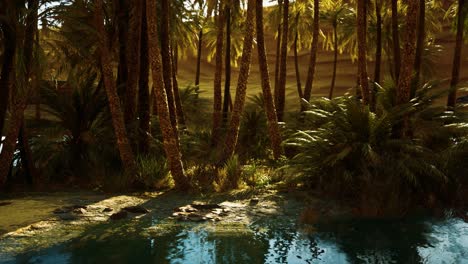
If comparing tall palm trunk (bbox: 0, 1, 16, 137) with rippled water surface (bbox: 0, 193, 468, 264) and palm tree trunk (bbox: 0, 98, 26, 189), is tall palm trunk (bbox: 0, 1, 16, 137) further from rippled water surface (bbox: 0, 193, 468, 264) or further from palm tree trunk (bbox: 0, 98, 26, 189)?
rippled water surface (bbox: 0, 193, 468, 264)

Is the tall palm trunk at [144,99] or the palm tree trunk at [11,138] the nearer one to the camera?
the palm tree trunk at [11,138]

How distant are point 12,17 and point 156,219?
610 cm

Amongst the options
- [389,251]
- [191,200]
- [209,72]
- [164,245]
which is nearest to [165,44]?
[191,200]

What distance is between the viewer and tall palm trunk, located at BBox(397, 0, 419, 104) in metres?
10.9

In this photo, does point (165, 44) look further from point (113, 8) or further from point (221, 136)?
point (221, 136)

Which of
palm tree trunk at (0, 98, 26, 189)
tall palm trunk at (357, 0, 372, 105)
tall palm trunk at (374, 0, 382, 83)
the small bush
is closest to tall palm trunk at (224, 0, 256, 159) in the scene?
the small bush

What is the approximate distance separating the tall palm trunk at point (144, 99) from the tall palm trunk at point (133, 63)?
203 mm

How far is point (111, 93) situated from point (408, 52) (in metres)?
6.80

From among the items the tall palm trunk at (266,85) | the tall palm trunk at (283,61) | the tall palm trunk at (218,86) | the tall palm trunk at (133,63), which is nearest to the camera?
the tall palm trunk at (133,63)

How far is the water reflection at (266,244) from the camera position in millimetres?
7281

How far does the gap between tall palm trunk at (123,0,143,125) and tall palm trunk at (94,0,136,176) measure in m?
1.94

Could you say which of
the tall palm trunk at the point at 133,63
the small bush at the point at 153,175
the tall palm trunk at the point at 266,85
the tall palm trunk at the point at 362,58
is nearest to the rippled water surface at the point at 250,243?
the small bush at the point at 153,175

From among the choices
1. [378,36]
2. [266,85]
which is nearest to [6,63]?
[266,85]

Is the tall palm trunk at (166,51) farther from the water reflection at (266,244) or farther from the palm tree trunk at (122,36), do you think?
the water reflection at (266,244)
